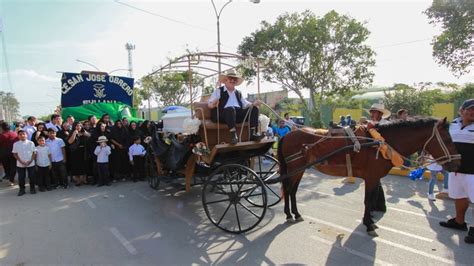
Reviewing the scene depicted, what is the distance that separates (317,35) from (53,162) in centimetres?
1111

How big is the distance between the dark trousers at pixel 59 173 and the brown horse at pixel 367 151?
5848mm

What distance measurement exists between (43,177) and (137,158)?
225 centimetres

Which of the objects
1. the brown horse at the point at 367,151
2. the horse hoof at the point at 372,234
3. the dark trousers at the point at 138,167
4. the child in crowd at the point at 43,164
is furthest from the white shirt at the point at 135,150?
the horse hoof at the point at 372,234

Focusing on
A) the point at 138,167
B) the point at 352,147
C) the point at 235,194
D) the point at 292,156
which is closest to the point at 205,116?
the point at 235,194

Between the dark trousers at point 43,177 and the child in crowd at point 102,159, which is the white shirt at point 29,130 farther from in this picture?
the child in crowd at point 102,159

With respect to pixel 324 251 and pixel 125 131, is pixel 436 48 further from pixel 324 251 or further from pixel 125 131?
pixel 125 131

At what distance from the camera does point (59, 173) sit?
7.68 m

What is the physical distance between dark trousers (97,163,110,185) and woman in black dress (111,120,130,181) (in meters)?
0.47

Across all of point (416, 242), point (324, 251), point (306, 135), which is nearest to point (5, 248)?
point (324, 251)

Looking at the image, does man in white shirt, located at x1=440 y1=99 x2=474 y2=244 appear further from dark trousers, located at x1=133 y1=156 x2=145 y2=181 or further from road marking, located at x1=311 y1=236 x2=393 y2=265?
dark trousers, located at x1=133 y1=156 x2=145 y2=181

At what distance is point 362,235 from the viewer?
4.22m

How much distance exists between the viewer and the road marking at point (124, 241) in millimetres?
3949

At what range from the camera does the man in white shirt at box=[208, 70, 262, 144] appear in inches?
187

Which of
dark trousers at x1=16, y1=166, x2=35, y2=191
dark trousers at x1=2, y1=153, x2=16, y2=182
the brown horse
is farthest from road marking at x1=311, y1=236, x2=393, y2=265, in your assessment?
dark trousers at x1=2, y1=153, x2=16, y2=182
